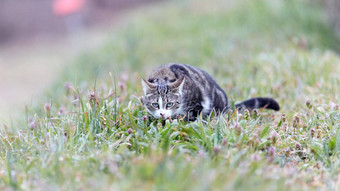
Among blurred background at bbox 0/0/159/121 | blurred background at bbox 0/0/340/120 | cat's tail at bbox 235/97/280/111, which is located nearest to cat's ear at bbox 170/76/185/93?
cat's tail at bbox 235/97/280/111

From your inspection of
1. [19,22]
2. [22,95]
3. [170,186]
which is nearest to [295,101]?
[170,186]

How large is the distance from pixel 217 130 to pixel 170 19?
336 inches

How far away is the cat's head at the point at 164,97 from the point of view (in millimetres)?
3600

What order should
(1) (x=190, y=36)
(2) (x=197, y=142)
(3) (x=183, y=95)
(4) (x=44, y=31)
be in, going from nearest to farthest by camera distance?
1. (2) (x=197, y=142)
2. (3) (x=183, y=95)
3. (1) (x=190, y=36)
4. (4) (x=44, y=31)

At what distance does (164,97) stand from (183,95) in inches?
8.2

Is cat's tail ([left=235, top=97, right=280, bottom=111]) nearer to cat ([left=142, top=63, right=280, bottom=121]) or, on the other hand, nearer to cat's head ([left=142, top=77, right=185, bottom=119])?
cat ([left=142, top=63, right=280, bottom=121])

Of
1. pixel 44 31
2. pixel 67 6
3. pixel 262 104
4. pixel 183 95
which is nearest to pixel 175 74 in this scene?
pixel 183 95

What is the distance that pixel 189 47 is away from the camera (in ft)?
28.7

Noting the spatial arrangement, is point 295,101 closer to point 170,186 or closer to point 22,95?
point 170,186

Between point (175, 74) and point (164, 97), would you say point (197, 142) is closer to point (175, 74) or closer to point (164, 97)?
point (164, 97)

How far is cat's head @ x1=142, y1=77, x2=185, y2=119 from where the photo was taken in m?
3.60

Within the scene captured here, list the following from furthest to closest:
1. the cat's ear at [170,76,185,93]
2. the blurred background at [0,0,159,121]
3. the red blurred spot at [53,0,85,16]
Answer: the red blurred spot at [53,0,85,16]
the blurred background at [0,0,159,121]
the cat's ear at [170,76,185,93]

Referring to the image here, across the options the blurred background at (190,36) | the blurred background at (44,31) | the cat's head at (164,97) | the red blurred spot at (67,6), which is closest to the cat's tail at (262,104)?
the cat's head at (164,97)

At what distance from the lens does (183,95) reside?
372 cm
